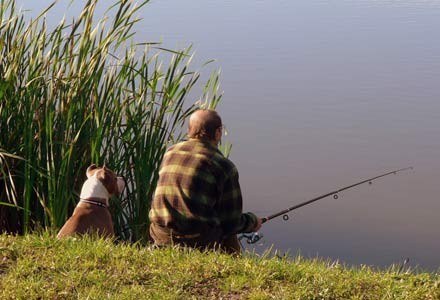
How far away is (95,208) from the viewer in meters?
6.39

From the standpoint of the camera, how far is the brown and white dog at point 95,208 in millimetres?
6238

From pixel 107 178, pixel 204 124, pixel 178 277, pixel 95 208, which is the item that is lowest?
pixel 178 277

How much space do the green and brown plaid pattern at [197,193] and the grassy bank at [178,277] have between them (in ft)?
1.31

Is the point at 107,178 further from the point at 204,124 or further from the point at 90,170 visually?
the point at 204,124

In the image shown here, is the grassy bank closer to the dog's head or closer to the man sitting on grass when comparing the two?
the man sitting on grass

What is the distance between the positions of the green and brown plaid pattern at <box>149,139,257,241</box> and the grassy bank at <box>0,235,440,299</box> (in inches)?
15.7

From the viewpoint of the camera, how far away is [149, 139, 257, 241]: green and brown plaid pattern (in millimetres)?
5898

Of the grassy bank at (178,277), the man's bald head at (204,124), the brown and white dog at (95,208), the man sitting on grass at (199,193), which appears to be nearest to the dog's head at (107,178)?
the brown and white dog at (95,208)

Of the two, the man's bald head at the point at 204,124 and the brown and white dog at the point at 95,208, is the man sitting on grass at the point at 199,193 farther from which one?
the brown and white dog at the point at 95,208

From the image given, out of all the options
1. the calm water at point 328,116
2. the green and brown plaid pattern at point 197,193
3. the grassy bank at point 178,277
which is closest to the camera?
the grassy bank at point 178,277

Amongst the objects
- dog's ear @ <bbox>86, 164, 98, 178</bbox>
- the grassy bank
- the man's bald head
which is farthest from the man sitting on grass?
dog's ear @ <bbox>86, 164, 98, 178</bbox>

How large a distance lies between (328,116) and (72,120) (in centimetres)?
949

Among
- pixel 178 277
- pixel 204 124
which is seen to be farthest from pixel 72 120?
pixel 178 277

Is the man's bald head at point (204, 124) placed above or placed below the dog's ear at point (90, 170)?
above
